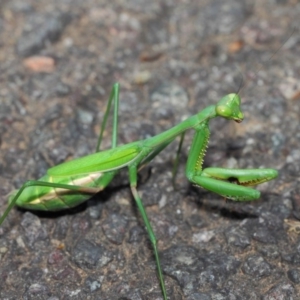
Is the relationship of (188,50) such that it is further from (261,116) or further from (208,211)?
(208,211)

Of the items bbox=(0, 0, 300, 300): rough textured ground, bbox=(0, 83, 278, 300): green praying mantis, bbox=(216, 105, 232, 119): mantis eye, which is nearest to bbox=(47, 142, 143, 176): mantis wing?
bbox=(0, 83, 278, 300): green praying mantis

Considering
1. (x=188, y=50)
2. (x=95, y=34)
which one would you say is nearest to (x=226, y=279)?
(x=188, y=50)

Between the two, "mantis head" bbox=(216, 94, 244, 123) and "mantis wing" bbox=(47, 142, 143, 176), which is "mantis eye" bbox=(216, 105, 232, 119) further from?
"mantis wing" bbox=(47, 142, 143, 176)

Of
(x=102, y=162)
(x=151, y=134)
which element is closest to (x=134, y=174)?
(x=102, y=162)

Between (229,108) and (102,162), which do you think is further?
(102,162)

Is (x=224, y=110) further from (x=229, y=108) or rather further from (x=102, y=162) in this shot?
(x=102, y=162)

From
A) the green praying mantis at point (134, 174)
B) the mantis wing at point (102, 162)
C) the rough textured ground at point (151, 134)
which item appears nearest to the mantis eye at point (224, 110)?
the green praying mantis at point (134, 174)
